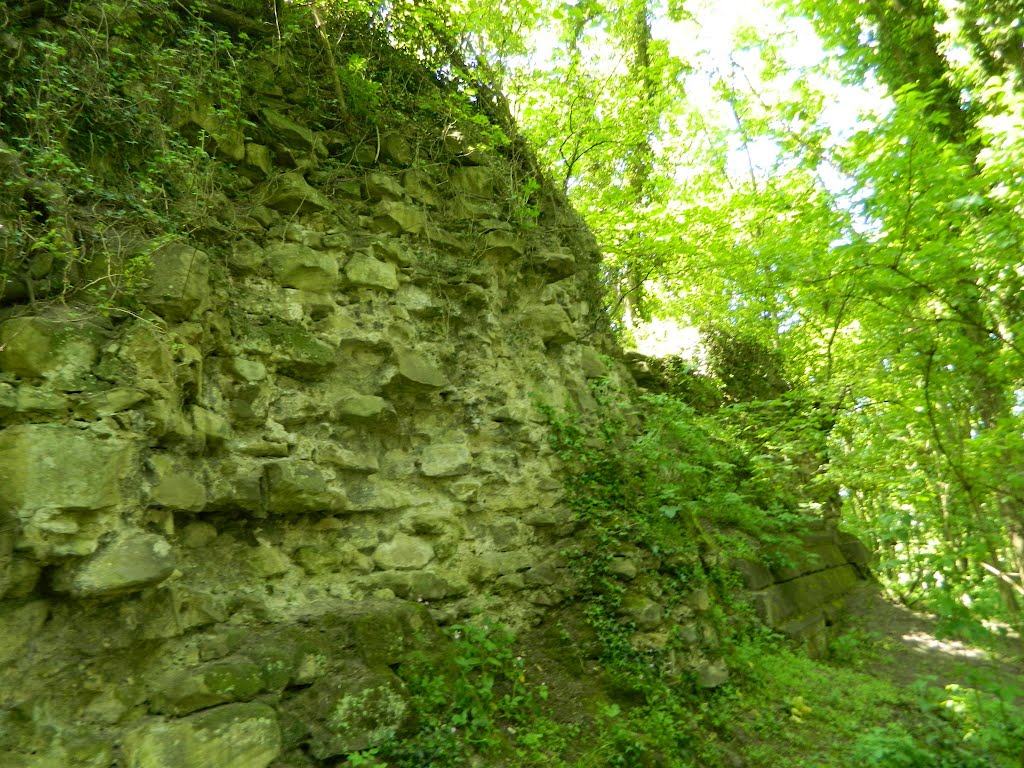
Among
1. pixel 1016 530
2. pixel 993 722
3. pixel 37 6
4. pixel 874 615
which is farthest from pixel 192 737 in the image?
pixel 874 615

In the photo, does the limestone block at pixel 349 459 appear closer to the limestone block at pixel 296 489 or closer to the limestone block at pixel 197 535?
the limestone block at pixel 296 489

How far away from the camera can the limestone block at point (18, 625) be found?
7.73 feet

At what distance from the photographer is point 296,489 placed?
3496 millimetres

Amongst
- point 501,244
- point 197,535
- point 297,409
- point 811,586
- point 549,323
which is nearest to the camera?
point 197,535

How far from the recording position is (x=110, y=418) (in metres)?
2.75

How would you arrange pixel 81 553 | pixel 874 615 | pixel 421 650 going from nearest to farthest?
pixel 81 553
pixel 421 650
pixel 874 615

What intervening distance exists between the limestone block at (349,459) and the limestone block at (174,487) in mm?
785

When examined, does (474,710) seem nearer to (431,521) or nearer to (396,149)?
(431,521)

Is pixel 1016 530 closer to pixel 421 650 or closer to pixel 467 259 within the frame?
pixel 421 650

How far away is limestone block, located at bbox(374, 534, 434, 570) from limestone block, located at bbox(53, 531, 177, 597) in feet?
4.45

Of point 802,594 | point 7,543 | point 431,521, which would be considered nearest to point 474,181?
point 431,521

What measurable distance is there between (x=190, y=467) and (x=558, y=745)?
2.57m

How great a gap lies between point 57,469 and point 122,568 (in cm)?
48

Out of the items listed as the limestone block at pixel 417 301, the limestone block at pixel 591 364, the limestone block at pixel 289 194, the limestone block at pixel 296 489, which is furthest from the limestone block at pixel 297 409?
the limestone block at pixel 591 364
